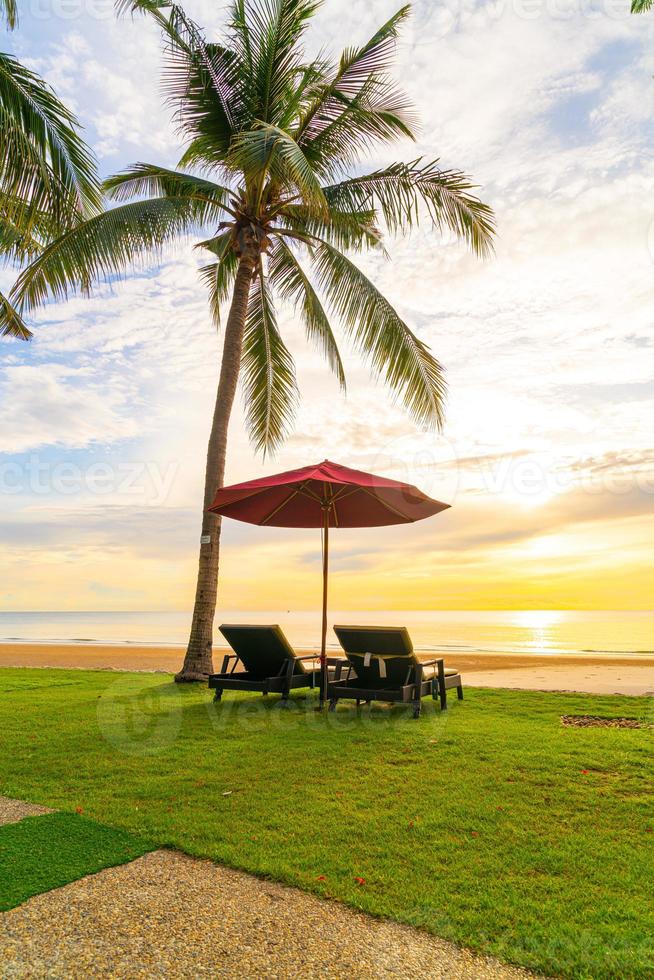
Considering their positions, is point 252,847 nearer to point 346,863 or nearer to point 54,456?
point 346,863

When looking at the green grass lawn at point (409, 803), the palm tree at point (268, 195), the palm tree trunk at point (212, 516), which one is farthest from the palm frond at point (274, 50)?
the green grass lawn at point (409, 803)

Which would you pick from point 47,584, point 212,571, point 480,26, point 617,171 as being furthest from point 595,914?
point 47,584

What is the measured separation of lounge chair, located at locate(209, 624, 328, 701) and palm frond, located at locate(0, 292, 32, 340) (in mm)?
8684

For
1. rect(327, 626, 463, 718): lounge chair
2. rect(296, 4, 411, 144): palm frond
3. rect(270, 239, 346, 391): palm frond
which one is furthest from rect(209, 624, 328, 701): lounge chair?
rect(296, 4, 411, 144): palm frond

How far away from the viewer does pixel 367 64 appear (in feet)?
34.3

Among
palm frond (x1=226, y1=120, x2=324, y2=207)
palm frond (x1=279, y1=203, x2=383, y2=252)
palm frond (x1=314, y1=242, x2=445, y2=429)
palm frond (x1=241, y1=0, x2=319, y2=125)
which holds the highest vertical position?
palm frond (x1=241, y1=0, x2=319, y2=125)

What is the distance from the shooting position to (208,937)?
8.36ft

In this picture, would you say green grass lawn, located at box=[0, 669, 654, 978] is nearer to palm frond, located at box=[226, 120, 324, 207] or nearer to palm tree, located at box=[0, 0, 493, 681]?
palm tree, located at box=[0, 0, 493, 681]

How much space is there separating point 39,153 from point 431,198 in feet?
19.4

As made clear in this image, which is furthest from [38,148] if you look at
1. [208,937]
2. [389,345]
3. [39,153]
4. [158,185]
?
[208,937]

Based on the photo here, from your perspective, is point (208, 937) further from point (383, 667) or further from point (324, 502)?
point (324, 502)

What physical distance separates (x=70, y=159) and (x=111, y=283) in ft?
6.84

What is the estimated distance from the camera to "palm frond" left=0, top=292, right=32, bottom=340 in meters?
13.2

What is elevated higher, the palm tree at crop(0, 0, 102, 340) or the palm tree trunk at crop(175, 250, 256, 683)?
the palm tree at crop(0, 0, 102, 340)
